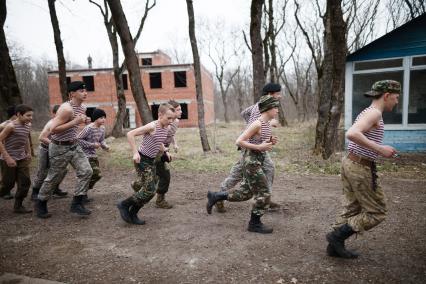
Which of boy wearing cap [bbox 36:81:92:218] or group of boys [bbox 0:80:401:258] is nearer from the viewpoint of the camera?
group of boys [bbox 0:80:401:258]

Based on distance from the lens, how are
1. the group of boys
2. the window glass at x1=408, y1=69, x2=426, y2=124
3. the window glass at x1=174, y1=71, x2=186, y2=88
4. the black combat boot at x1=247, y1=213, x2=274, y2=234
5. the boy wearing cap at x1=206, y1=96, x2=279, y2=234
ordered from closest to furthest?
1. the group of boys
2. the boy wearing cap at x1=206, y1=96, x2=279, y2=234
3. the black combat boot at x1=247, y1=213, x2=274, y2=234
4. the window glass at x1=408, y1=69, x2=426, y2=124
5. the window glass at x1=174, y1=71, x2=186, y2=88

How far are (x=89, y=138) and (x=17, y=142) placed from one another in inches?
47.7

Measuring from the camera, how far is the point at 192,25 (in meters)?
12.1

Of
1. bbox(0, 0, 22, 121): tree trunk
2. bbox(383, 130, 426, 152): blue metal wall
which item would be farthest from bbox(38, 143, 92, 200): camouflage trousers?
bbox(383, 130, 426, 152): blue metal wall

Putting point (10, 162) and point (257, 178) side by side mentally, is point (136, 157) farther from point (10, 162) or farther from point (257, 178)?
point (10, 162)

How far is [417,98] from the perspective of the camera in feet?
39.3

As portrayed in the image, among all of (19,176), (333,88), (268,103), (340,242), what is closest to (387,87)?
(268,103)

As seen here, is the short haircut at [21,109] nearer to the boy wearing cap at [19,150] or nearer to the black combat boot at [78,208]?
the boy wearing cap at [19,150]

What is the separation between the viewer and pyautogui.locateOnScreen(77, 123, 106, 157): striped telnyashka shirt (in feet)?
19.9

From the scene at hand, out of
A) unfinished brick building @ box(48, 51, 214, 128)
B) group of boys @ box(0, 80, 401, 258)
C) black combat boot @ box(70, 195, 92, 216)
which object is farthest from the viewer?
unfinished brick building @ box(48, 51, 214, 128)

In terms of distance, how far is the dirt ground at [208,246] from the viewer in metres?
3.41

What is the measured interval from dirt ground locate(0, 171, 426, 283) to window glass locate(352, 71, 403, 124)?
6.44 m

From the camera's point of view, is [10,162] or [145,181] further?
[10,162]

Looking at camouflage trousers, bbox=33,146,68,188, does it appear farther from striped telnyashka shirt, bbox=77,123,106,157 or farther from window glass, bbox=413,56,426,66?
window glass, bbox=413,56,426,66
